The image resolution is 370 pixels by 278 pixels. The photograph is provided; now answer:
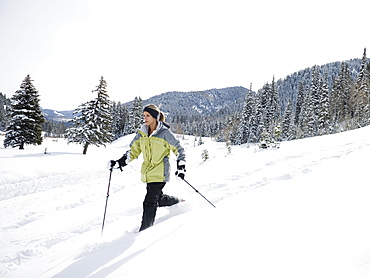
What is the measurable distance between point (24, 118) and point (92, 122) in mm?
6247

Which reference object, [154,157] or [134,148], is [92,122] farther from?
[154,157]

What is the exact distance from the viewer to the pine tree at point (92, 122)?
71.3ft

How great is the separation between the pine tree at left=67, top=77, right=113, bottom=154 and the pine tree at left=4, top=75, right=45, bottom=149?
148 inches

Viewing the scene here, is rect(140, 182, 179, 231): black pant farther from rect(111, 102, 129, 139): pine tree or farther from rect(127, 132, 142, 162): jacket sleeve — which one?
rect(111, 102, 129, 139): pine tree

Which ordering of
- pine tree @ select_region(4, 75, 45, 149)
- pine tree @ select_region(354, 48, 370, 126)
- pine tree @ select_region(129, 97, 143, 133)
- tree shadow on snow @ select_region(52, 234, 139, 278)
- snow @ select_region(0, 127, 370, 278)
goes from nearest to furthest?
snow @ select_region(0, 127, 370, 278), tree shadow on snow @ select_region(52, 234, 139, 278), pine tree @ select_region(4, 75, 45, 149), pine tree @ select_region(354, 48, 370, 126), pine tree @ select_region(129, 97, 143, 133)

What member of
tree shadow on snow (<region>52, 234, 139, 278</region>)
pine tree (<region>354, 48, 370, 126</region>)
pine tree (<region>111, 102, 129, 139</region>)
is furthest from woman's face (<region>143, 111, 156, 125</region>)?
pine tree (<region>111, 102, 129, 139</region>)

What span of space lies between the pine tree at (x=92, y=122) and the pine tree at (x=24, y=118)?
3.75 metres

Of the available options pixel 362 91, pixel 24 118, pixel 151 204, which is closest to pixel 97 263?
pixel 151 204

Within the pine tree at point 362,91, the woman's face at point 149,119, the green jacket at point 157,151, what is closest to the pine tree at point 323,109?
the pine tree at point 362,91

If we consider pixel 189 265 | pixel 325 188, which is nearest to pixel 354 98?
pixel 325 188

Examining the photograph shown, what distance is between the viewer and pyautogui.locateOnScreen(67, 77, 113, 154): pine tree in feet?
71.3

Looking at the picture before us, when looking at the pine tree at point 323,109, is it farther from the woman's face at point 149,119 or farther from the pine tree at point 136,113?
the woman's face at point 149,119

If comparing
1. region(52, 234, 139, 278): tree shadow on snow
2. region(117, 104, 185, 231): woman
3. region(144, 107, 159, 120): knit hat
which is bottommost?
region(52, 234, 139, 278): tree shadow on snow

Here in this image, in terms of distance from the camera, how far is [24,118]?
21.3 meters
